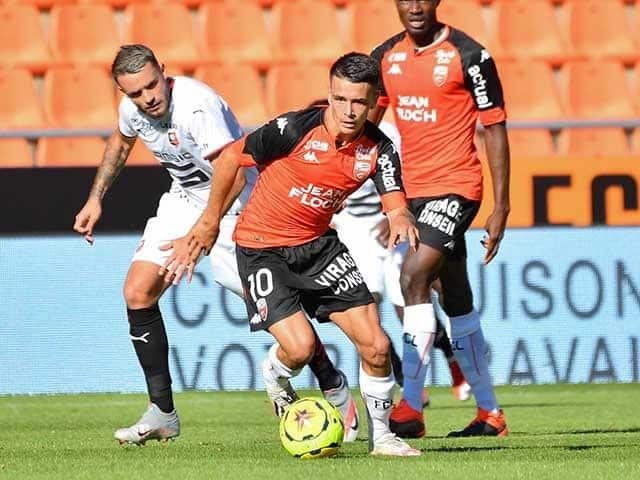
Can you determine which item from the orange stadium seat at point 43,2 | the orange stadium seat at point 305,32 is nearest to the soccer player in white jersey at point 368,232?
the orange stadium seat at point 305,32

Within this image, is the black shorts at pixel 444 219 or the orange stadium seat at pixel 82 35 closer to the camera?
the black shorts at pixel 444 219

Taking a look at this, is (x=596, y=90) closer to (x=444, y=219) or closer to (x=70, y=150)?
(x=70, y=150)

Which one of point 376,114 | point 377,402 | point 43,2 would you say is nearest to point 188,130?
point 376,114

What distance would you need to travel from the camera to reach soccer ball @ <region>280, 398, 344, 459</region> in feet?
22.1

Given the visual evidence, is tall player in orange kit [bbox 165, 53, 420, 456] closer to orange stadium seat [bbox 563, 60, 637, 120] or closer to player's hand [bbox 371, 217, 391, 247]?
player's hand [bbox 371, 217, 391, 247]

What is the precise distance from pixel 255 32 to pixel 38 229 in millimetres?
3758

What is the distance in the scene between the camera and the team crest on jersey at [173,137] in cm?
775

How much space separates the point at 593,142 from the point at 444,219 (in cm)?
515

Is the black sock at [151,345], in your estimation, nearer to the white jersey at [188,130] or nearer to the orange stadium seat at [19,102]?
the white jersey at [188,130]

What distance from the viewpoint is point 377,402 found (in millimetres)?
6793

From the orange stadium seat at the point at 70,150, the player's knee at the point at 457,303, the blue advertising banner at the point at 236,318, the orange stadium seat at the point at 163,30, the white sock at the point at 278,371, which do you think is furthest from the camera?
the orange stadium seat at the point at 163,30

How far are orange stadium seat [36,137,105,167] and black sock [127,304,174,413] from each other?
14.6ft

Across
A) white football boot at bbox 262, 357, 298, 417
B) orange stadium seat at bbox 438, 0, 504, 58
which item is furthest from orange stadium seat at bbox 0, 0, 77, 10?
white football boot at bbox 262, 357, 298, 417

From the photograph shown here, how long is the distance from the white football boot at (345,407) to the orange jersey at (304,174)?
1.02 metres
